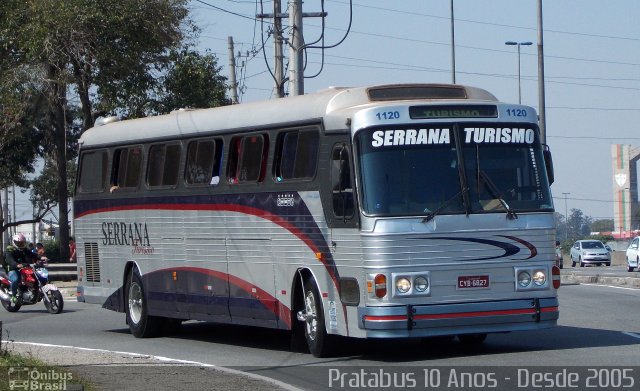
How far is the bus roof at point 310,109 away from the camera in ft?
46.8

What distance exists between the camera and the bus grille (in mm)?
20219

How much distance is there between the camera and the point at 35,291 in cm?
2452

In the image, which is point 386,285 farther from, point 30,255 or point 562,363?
point 30,255

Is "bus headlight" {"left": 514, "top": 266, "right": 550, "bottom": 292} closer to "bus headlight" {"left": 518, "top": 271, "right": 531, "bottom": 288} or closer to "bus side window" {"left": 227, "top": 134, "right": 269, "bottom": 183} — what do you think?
"bus headlight" {"left": 518, "top": 271, "right": 531, "bottom": 288}

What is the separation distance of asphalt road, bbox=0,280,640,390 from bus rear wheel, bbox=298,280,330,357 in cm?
16

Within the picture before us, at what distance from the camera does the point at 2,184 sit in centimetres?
5691

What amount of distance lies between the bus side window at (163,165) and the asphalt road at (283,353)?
247 centimetres

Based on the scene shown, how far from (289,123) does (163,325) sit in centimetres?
527

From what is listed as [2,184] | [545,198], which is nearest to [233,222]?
[545,198]

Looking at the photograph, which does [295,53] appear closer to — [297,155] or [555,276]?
[297,155]

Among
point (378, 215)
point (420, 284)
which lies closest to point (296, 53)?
point (378, 215)

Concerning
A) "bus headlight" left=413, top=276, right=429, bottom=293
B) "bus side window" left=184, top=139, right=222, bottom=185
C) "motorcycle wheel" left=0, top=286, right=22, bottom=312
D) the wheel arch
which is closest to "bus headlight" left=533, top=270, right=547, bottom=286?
"bus headlight" left=413, top=276, right=429, bottom=293

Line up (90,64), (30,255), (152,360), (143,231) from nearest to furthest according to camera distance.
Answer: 1. (152,360)
2. (143,231)
3. (30,255)
4. (90,64)

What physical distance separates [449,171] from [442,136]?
44 cm
